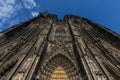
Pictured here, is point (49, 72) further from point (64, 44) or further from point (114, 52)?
point (114, 52)

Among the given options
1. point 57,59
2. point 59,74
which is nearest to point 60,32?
point 57,59

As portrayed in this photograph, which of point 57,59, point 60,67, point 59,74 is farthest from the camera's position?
point 57,59

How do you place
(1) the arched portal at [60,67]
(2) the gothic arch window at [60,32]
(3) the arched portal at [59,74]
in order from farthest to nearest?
1. (2) the gothic arch window at [60,32]
2. (1) the arched portal at [60,67]
3. (3) the arched portal at [59,74]

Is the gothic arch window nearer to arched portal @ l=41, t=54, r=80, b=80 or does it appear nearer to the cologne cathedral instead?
the cologne cathedral

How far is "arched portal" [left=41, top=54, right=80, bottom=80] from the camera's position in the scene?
14.9 metres

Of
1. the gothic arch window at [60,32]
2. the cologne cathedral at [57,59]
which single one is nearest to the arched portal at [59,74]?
the cologne cathedral at [57,59]

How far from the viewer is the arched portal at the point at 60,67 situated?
14.9 meters

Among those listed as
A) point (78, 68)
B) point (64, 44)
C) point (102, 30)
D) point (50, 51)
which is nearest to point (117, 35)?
point (102, 30)

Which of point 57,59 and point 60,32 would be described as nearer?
point 57,59

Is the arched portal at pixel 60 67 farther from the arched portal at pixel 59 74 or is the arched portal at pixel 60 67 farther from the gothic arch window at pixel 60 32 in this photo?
the gothic arch window at pixel 60 32

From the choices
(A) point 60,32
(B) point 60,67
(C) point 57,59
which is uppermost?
(A) point 60,32

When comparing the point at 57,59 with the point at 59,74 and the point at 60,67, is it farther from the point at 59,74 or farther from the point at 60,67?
the point at 59,74

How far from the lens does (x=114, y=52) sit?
2136 centimetres

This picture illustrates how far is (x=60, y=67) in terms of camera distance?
1659 cm
